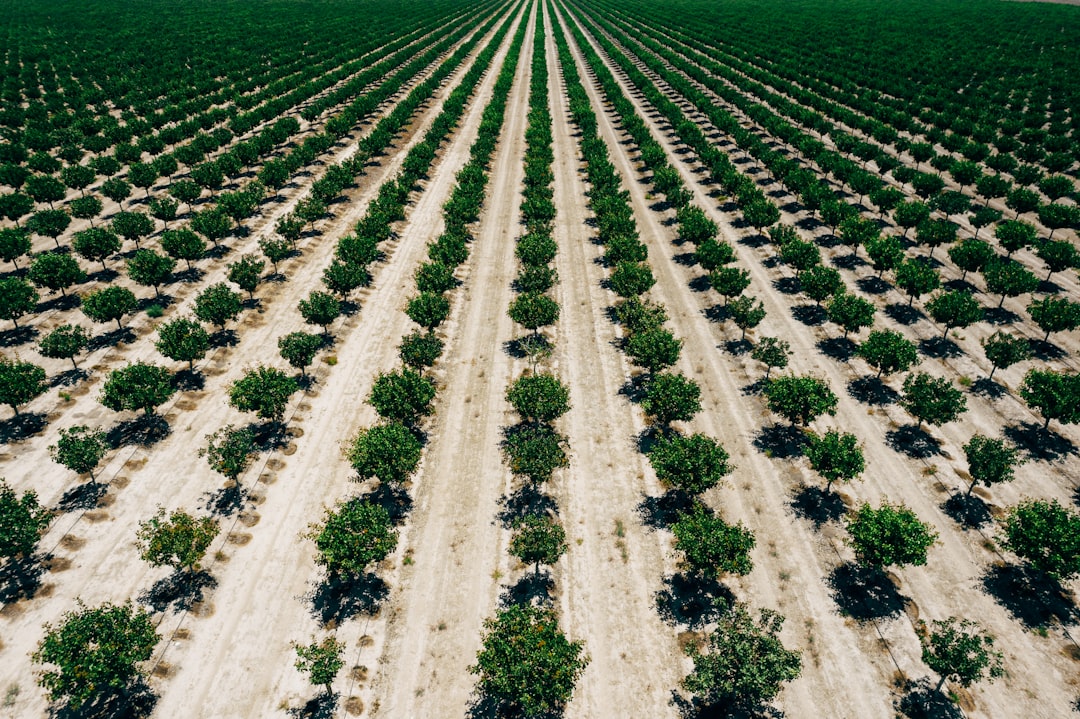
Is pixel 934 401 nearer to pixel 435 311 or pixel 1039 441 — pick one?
pixel 1039 441

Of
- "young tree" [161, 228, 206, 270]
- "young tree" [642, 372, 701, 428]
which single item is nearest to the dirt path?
"young tree" [642, 372, 701, 428]

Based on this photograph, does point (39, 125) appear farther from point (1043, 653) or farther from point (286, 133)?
point (1043, 653)

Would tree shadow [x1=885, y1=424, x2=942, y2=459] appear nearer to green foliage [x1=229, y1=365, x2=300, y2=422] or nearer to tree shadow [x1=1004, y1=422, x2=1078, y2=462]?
tree shadow [x1=1004, y1=422, x2=1078, y2=462]

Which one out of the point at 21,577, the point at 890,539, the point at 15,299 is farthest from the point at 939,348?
the point at 15,299

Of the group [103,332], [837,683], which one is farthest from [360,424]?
[837,683]

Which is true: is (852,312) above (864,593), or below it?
above

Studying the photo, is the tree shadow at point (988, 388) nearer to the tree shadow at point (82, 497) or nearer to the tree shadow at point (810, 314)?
the tree shadow at point (810, 314)

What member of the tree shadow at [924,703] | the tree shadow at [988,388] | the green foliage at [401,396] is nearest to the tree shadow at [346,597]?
the green foliage at [401,396]
